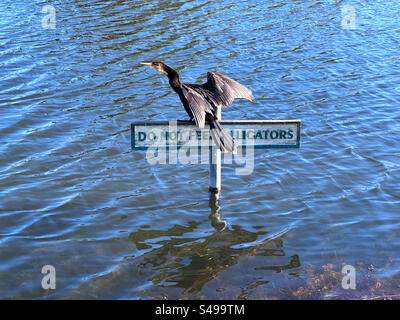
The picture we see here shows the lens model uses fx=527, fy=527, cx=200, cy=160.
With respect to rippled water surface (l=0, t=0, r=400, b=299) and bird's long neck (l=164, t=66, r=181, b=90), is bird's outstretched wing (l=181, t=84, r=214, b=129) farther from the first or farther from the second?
rippled water surface (l=0, t=0, r=400, b=299)

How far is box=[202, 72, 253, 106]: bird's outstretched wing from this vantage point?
19.6 feet

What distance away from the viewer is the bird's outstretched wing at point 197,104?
5.42 meters

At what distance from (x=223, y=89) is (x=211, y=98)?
25 centimetres

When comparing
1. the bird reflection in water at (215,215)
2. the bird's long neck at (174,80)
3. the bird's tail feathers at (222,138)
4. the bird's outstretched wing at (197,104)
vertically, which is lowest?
the bird reflection in water at (215,215)

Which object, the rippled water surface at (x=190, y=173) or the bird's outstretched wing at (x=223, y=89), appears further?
the bird's outstretched wing at (x=223, y=89)

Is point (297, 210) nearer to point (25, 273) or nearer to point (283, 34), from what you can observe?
point (25, 273)

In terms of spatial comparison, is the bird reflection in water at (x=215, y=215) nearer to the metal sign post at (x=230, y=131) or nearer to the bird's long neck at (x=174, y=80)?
the metal sign post at (x=230, y=131)

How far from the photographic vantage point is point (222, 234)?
624 centimetres

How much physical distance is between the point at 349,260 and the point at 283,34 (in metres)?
9.18

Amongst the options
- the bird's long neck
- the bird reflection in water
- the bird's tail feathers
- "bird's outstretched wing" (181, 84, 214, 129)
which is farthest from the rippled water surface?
the bird's long neck

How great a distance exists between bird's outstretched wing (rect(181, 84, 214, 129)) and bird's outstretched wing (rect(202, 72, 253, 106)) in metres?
0.20

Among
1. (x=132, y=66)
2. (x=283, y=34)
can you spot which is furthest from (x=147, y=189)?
(x=283, y=34)

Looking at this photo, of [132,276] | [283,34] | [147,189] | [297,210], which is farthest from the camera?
[283,34]

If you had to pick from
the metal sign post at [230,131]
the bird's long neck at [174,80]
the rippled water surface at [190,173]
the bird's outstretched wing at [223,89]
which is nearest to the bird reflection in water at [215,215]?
the rippled water surface at [190,173]
